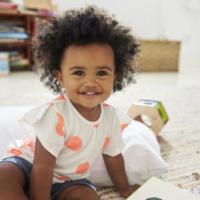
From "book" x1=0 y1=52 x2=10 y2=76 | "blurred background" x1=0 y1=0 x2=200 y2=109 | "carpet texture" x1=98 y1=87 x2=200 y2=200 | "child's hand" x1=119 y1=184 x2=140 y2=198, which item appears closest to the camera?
"child's hand" x1=119 y1=184 x2=140 y2=198

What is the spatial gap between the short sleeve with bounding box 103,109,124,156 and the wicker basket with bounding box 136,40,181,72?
2.15m

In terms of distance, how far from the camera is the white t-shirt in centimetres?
69

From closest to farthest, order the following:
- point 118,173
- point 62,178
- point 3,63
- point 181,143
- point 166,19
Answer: point 62,178 → point 118,173 → point 181,143 → point 3,63 → point 166,19

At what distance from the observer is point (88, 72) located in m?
0.67

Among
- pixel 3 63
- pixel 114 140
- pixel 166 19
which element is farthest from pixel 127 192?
pixel 166 19

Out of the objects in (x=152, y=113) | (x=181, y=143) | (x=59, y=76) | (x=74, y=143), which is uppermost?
(x=59, y=76)

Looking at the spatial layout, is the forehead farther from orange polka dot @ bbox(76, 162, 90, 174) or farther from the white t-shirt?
orange polka dot @ bbox(76, 162, 90, 174)

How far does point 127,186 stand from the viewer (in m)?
0.89

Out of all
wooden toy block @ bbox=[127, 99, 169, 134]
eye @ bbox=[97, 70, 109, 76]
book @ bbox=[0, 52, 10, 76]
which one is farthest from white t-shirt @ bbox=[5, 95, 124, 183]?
book @ bbox=[0, 52, 10, 76]

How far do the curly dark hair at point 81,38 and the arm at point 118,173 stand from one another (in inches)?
9.3

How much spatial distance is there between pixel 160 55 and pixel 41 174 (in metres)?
2.49

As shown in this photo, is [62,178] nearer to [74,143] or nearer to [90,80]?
[74,143]

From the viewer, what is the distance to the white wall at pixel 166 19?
2.95 meters

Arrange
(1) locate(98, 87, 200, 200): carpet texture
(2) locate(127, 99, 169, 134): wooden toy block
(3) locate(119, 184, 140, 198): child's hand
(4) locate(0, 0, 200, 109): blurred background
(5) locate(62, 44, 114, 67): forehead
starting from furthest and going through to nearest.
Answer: (4) locate(0, 0, 200, 109): blurred background → (2) locate(127, 99, 169, 134): wooden toy block → (1) locate(98, 87, 200, 200): carpet texture → (3) locate(119, 184, 140, 198): child's hand → (5) locate(62, 44, 114, 67): forehead
